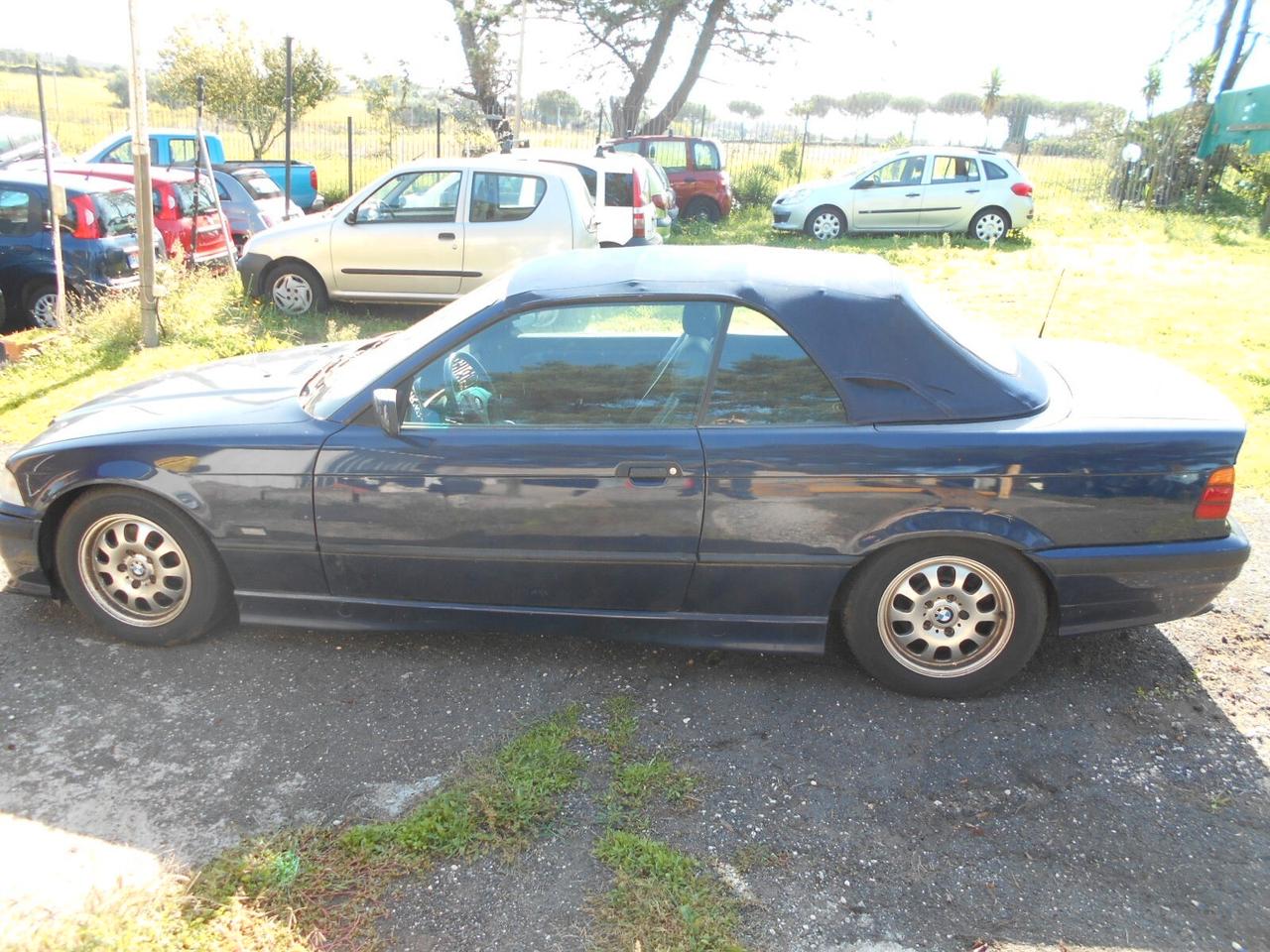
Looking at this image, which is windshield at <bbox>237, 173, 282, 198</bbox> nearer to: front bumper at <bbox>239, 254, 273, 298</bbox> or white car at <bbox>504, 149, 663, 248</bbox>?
front bumper at <bbox>239, 254, 273, 298</bbox>

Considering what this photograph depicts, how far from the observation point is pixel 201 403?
4004 millimetres

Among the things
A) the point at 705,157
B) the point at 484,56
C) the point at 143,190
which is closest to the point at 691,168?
the point at 705,157

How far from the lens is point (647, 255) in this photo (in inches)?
160

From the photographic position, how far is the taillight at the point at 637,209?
36.8ft

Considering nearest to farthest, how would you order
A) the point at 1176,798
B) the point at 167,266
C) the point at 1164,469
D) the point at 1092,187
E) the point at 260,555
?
the point at 1176,798
the point at 1164,469
the point at 260,555
the point at 167,266
the point at 1092,187

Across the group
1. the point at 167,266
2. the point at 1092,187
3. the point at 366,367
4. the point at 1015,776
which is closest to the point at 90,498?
the point at 366,367

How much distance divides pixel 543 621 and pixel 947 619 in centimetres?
148

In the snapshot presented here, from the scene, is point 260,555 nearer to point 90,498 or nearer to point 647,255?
point 90,498

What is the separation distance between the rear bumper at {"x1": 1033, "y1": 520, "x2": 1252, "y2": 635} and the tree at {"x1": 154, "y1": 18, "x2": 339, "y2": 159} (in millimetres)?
22926

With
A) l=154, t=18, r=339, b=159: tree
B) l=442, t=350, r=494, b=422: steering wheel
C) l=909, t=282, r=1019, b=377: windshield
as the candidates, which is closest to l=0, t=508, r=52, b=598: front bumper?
l=442, t=350, r=494, b=422: steering wheel

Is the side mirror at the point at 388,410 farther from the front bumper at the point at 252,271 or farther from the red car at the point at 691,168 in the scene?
the red car at the point at 691,168

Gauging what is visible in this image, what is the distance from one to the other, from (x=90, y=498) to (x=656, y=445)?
223cm

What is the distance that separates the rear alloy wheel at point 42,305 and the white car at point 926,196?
1150 cm

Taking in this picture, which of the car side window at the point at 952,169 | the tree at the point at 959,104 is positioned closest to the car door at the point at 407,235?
the car side window at the point at 952,169
